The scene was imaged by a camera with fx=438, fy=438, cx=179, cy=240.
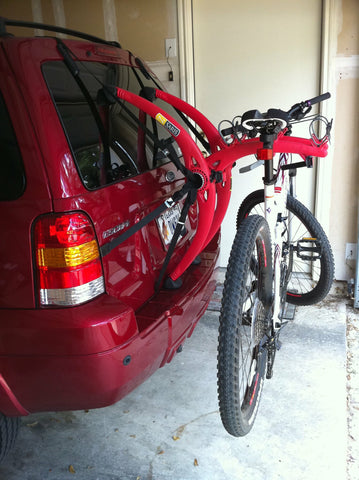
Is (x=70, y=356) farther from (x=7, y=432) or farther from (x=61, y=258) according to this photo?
(x=7, y=432)

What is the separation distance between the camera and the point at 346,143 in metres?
3.66

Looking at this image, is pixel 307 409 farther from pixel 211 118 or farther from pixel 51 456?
pixel 211 118

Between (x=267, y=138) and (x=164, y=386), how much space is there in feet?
5.40

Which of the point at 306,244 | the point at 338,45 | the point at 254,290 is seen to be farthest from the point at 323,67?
the point at 254,290

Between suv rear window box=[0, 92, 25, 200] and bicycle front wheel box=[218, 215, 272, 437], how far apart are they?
35.6 inches

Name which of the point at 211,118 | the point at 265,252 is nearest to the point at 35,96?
the point at 265,252

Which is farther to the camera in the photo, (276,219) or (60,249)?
(276,219)

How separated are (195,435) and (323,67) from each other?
2940 millimetres

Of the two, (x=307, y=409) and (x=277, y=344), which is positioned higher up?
(x=277, y=344)

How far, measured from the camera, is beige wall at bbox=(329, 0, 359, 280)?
3.46 metres

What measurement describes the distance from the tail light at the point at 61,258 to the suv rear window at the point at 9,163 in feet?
0.50

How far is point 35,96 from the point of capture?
1606 mm

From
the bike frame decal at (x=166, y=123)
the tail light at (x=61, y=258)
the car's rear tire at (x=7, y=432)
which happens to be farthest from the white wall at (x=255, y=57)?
the car's rear tire at (x=7, y=432)

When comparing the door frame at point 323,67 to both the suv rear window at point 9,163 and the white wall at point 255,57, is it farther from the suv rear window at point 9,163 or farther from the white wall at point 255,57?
the suv rear window at point 9,163
